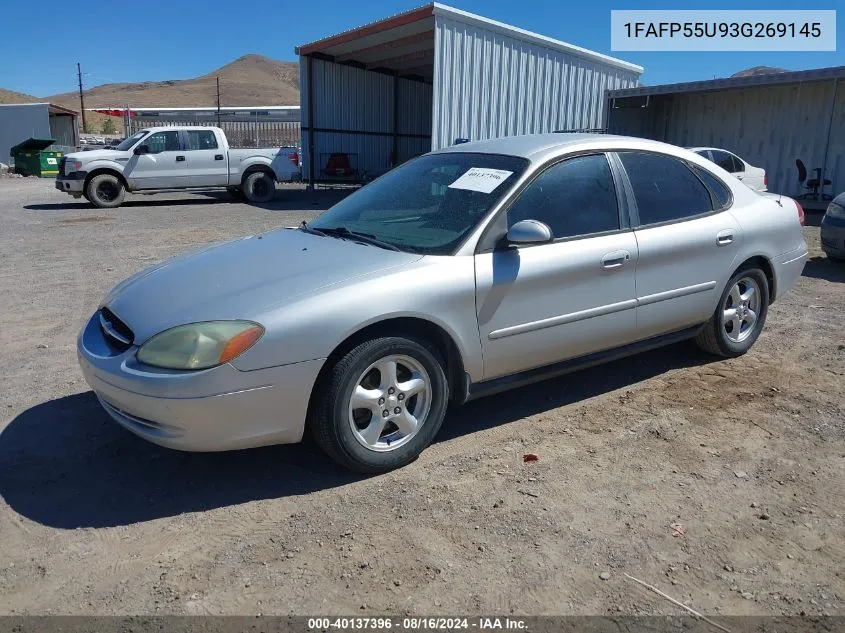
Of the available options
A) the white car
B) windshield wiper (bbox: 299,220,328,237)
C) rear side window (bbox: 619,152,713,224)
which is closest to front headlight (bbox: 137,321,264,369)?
windshield wiper (bbox: 299,220,328,237)

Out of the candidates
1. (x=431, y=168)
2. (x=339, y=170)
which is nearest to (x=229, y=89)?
(x=339, y=170)

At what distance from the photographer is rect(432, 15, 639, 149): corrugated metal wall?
15844 mm

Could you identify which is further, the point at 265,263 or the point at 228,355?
the point at 265,263

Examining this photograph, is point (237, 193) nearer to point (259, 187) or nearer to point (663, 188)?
point (259, 187)

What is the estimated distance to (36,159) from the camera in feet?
101

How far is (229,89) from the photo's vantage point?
138250mm

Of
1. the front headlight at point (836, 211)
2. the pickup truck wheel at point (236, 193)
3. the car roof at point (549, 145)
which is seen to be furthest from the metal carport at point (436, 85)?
the car roof at point (549, 145)

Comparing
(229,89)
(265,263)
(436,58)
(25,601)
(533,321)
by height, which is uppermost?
(229,89)

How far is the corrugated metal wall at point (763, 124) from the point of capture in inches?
681

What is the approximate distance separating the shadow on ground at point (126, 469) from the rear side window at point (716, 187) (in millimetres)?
1756

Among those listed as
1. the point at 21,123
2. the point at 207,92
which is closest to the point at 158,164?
the point at 21,123

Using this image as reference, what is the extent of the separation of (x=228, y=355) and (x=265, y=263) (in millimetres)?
771

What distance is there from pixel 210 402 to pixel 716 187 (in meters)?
3.64

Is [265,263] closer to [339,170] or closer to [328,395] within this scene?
[328,395]
